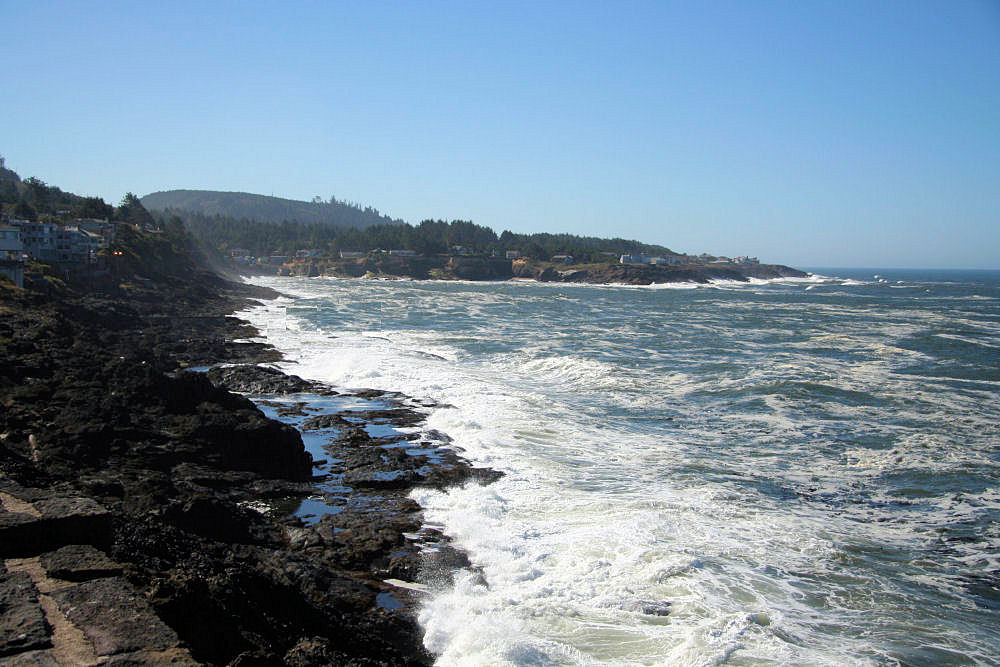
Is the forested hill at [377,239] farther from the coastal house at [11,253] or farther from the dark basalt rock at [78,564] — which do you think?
the dark basalt rock at [78,564]

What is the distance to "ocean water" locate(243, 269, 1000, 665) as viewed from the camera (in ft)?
25.3

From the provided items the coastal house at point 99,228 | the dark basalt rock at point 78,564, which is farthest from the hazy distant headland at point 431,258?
the dark basalt rock at point 78,564

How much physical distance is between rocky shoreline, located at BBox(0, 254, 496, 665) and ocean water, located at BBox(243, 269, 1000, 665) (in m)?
1.00

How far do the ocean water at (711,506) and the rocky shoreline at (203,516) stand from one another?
3.29 feet

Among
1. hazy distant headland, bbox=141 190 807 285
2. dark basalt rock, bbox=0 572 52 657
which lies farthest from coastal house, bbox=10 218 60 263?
hazy distant headland, bbox=141 190 807 285

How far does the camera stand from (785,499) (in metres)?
12.4

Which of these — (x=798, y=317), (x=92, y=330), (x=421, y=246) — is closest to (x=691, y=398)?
(x=92, y=330)

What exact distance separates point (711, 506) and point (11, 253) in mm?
47907

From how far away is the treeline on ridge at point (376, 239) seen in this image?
154 m

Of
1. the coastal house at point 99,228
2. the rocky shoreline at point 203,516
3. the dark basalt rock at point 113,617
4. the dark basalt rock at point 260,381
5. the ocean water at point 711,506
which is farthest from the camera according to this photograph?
the coastal house at point 99,228

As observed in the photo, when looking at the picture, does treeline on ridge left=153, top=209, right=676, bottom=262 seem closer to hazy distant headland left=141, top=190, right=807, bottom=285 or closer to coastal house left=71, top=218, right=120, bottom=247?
hazy distant headland left=141, top=190, right=807, bottom=285

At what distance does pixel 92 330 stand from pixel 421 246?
12463 cm

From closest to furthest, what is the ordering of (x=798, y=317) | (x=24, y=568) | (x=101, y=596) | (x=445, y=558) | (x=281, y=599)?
(x=101, y=596) < (x=24, y=568) < (x=281, y=599) < (x=445, y=558) < (x=798, y=317)

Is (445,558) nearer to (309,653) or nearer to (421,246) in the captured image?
(309,653)
